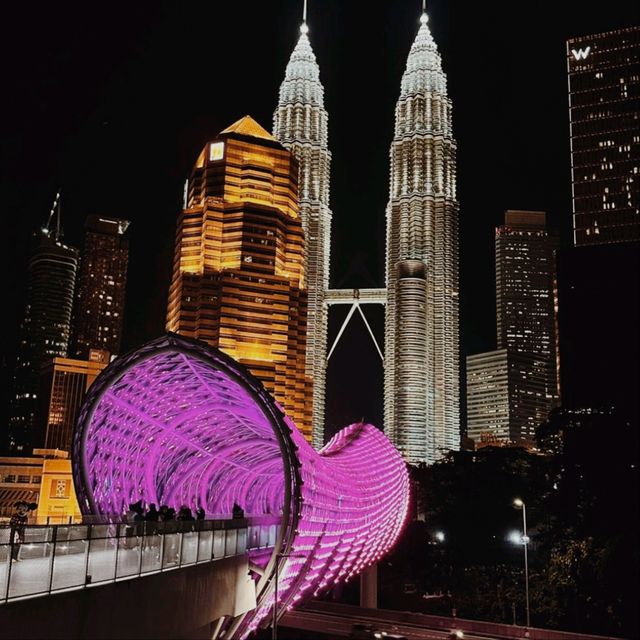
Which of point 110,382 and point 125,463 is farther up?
point 110,382

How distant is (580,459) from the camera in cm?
3033

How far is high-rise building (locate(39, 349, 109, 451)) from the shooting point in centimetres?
14550

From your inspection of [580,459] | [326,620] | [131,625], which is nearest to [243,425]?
[326,620]

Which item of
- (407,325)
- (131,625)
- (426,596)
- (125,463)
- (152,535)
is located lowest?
(426,596)

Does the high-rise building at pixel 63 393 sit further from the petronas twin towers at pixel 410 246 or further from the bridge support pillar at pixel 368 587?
the bridge support pillar at pixel 368 587

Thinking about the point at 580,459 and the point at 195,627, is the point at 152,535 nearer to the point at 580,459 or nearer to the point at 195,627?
the point at 195,627

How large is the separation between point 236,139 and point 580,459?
116517mm

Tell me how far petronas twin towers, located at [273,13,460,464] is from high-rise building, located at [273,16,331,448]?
22cm

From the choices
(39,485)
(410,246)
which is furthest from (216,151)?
(39,485)

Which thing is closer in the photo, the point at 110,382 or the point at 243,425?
the point at 110,382

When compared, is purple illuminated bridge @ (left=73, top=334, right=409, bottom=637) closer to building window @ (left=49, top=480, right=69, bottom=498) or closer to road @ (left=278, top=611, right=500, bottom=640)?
road @ (left=278, top=611, right=500, bottom=640)

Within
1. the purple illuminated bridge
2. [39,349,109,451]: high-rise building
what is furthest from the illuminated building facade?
the purple illuminated bridge

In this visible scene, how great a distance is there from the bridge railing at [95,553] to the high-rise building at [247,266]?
365ft

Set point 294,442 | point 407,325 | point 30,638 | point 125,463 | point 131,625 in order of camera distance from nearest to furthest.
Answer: point 30,638, point 131,625, point 294,442, point 125,463, point 407,325
